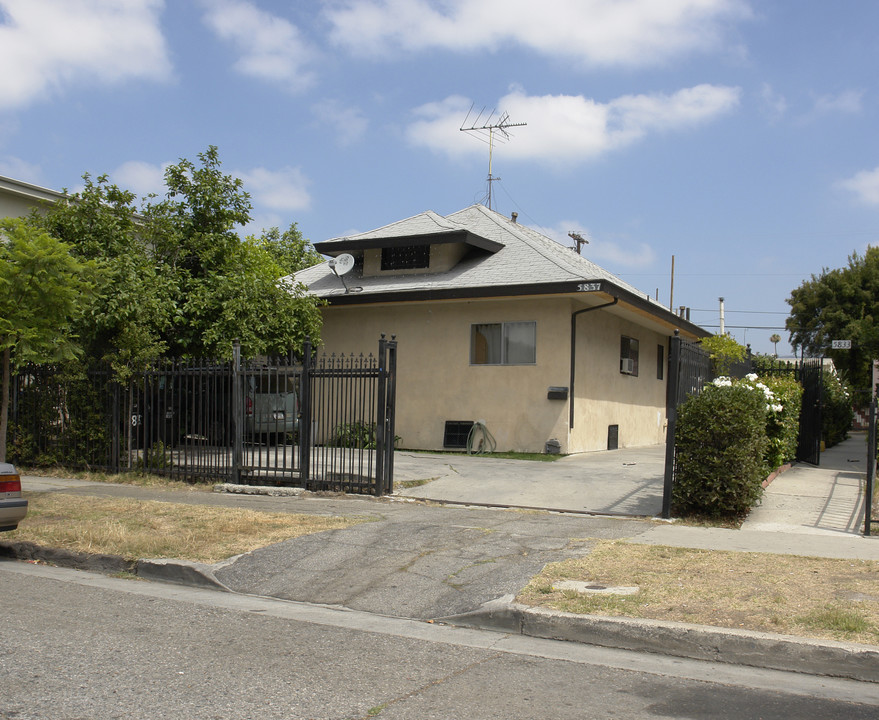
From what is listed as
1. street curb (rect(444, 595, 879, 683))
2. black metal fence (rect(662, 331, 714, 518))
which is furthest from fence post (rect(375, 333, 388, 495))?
street curb (rect(444, 595, 879, 683))

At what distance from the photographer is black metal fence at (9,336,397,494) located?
12438 mm

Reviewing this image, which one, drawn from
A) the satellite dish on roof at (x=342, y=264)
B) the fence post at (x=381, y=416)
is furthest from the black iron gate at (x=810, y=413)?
the satellite dish on roof at (x=342, y=264)

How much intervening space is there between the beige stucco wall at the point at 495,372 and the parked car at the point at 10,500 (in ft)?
35.2

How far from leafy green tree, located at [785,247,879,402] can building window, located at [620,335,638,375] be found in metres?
22.9

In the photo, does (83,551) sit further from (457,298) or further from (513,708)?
(457,298)

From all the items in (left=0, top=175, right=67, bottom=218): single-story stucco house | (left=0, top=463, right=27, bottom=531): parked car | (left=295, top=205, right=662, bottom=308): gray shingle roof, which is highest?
(left=0, top=175, right=67, bottom=218): single-story stucco house

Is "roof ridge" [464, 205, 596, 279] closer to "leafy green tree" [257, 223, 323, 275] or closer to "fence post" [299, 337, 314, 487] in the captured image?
"fence post" [299, 337, 314, 487]

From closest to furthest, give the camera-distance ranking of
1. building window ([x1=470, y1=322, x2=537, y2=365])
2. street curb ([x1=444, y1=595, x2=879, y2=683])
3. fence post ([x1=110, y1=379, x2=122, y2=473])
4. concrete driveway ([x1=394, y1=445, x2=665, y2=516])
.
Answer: street curb ([x1=444, y1=595, x2=879, y2=683]) → concrete driveway ([x1=394, y1=445, x2=665, y2=516]) → fence post ([x1=110, y1=379, x2=122, y2=473]) → building window ([x1=470, y1=322, x2=537, y2=365])

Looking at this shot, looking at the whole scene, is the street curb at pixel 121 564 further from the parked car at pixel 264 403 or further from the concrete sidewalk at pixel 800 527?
the concrete sidewalk at pixel 800 527

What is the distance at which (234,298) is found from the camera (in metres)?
16.8

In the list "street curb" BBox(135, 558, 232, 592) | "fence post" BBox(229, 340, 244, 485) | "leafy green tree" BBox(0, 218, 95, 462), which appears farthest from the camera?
"fence post" BBox(229, 340, 244, 485)

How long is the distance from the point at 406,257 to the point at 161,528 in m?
11.8

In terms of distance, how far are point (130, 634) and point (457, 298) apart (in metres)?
12.6

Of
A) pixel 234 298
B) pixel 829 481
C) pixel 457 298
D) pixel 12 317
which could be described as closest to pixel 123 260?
pixel 234 298
